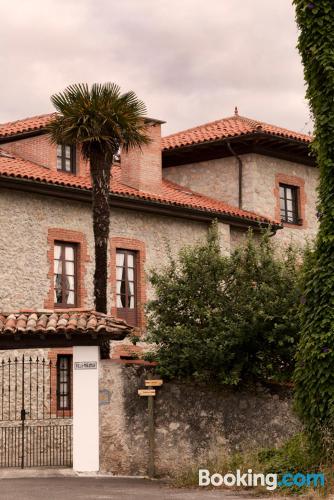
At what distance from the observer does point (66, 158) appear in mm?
26766

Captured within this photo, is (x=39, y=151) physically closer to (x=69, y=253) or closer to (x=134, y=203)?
(x=134, y=203)

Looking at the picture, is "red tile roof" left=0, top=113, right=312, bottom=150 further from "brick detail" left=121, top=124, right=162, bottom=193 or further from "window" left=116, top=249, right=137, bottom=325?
"window" left=116, top=249, right=137, bottom=325

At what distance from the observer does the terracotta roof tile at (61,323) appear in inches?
691

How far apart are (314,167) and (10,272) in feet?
41.8

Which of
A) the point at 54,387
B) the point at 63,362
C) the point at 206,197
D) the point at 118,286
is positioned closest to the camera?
the point at 54,387

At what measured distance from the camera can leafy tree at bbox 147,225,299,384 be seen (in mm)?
17516

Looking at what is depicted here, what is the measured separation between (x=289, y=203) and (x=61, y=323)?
14.8 meters

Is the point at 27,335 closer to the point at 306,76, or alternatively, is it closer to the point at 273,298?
the point at 273,298

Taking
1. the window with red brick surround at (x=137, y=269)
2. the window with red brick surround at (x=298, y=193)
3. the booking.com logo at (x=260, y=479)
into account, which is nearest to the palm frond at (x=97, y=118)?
the window with red brick surround at (x=137, y=269)

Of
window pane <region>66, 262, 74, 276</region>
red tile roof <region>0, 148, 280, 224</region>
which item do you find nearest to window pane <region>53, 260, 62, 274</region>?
window pane <region>66, 262, 74, 276</region>

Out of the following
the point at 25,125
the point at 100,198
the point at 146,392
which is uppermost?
the point at 25,125

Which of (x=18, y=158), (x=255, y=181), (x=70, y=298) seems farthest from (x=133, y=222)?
(x=255, y=181)

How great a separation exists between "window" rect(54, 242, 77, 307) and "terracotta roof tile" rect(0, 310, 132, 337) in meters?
5.83

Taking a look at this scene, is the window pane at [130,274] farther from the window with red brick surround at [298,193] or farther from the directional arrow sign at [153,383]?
the directional arrow sign at [153,383]
